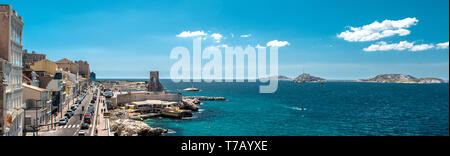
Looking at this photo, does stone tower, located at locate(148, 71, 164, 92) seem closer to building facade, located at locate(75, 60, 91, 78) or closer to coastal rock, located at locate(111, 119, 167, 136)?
coastal rock, located at locate(111, 119, 167, 136)

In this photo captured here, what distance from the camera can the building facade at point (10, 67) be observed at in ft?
76.2

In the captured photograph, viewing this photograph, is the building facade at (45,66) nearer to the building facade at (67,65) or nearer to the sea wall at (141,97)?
the sea wall at (141,97)

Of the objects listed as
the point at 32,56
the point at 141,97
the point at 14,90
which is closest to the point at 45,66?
the point at 141,97

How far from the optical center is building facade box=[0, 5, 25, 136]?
23234 millimetres

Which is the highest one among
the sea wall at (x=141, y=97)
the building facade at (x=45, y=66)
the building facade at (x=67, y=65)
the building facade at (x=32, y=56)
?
the building facade at (x=32, y=56)

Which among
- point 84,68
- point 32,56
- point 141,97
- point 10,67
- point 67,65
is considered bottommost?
point 141,97

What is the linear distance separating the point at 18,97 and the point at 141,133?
19.4 m

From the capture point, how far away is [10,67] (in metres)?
24.6

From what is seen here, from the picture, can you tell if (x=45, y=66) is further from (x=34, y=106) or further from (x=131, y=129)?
(x=131, y=129)

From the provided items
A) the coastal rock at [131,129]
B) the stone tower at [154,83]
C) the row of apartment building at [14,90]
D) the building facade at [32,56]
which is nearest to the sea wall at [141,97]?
the stone tower at [154,83]
